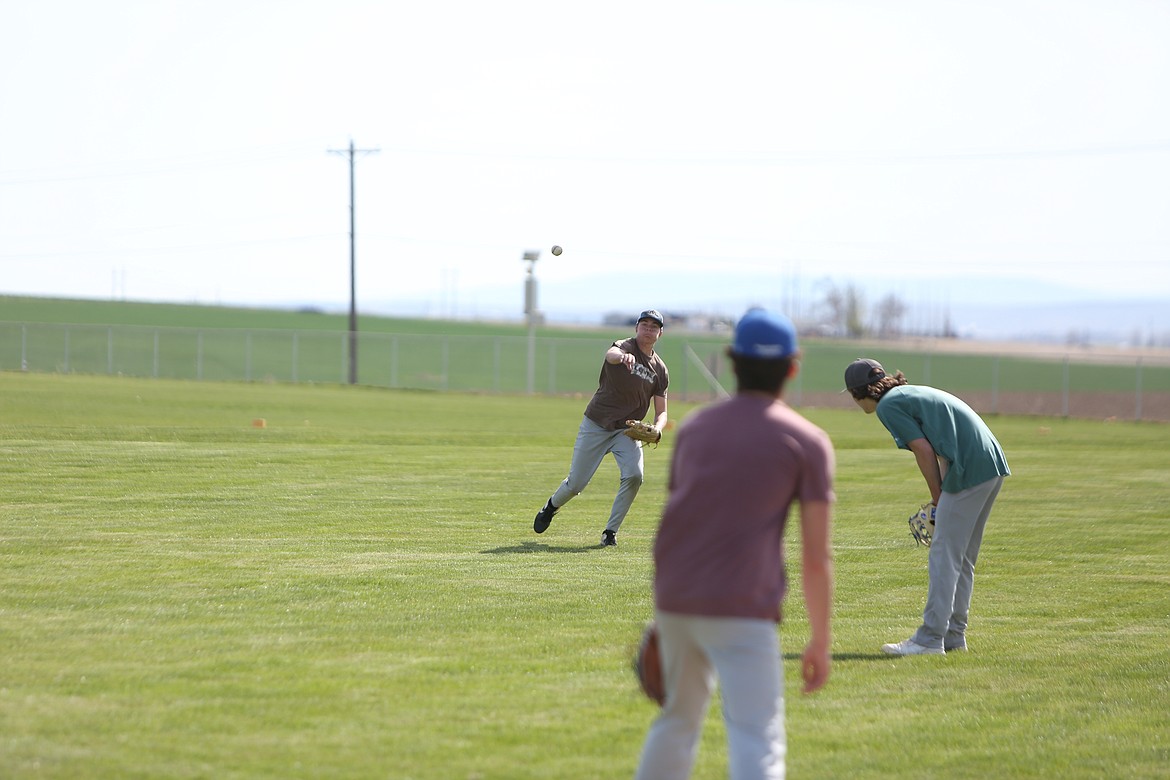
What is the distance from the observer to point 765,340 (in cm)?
491

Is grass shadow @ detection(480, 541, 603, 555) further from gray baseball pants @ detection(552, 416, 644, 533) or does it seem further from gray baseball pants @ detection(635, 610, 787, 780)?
gray baseball pants @ detection(635, 610, 787, 780)

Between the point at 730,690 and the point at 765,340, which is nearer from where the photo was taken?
the point at 730,690

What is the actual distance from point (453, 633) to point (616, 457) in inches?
181

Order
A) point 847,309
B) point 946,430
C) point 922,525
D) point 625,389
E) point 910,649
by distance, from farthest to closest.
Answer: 1. point 847,309
2. point 625,389
3. point 922,525
4. point 910,649
5. point 946,430

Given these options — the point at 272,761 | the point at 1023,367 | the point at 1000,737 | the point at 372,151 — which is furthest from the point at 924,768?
the point at 1023,367

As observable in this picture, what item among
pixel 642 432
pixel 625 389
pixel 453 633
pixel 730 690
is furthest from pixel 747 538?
pixel 625 389

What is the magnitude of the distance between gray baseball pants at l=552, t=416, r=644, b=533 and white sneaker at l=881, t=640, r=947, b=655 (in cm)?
458

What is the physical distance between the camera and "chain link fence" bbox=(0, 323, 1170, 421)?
58.8m

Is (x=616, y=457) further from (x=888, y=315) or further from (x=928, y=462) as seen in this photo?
(x=888, y=315)

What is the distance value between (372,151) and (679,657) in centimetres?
5984

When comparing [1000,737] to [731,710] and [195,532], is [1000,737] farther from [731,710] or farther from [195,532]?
Result: [195,532]

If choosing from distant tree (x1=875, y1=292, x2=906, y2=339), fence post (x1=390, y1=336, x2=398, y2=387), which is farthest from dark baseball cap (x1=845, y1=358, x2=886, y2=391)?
distant tree (x1=875, y1=292, x2=906, y2=339)

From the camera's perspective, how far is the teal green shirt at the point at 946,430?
8812 millimetres

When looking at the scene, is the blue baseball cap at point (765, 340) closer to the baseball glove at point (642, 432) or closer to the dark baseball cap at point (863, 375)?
the dark baseball cap at point (863, 375)
